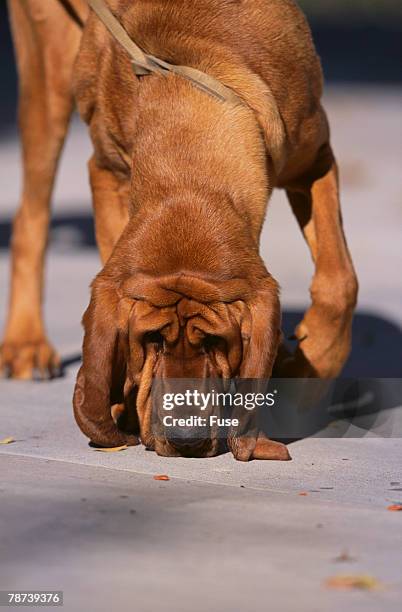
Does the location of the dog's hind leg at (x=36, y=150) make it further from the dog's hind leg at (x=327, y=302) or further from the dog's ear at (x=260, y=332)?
the dog's ear at (x=260, y=332)

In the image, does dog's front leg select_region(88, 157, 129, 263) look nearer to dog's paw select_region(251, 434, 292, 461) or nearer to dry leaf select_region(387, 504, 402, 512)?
dog's paw select_region(251, 434, 292, 461)

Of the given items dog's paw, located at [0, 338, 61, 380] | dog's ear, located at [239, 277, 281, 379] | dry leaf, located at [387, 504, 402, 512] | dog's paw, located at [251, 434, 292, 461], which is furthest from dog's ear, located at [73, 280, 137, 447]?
dog's paw, located at [0, 338, 61, 380]

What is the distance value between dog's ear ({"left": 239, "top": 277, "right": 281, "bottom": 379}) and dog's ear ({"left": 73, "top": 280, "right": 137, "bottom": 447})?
339mm

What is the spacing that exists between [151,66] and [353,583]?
2.02 metres

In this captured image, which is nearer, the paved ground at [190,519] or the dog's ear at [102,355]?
the paved ground at [190,519]

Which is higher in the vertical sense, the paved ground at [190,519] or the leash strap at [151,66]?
the leash strap at [151,66]

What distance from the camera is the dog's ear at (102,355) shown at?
386 cm

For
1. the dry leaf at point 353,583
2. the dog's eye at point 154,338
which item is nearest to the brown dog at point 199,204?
the dog's eye at point 154,338

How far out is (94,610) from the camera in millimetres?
2713

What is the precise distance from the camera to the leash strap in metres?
4.18

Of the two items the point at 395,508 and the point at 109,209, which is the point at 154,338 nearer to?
the point at 395,508

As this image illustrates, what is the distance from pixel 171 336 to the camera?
3775mm

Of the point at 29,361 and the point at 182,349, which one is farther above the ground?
the point at 182,349

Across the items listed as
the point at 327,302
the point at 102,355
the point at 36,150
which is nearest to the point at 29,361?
the point at 36,150
